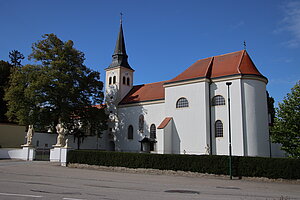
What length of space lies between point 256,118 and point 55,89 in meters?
22.2

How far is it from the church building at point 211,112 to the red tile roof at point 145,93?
245mm

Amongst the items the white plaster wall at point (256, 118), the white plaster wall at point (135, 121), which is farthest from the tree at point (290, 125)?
the white plaster wall at point (135, 121)

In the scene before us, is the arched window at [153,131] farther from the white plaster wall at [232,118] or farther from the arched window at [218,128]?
the arched window at [218,128]

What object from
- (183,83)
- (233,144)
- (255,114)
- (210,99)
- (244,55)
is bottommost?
(233,144)

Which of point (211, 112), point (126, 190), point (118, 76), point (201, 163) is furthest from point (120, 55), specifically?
point (126, 190)

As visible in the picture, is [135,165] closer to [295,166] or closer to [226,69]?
[295,166]

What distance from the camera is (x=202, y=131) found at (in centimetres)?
2789

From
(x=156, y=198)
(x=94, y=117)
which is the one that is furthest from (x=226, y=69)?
(x=156, y=198)

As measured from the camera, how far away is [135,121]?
3756 cm

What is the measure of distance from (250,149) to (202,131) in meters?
4.87

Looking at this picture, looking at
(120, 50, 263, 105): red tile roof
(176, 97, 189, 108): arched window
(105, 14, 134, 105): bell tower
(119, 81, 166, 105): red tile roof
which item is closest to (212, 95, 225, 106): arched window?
(120, 50, 263, 105): red tile roof

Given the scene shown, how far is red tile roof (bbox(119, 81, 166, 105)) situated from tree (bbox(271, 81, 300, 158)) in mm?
17099

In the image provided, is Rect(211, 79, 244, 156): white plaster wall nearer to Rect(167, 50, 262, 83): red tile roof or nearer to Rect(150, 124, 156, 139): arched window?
Rect(167, 50, 262, 83): red tile roof

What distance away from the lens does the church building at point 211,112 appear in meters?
26.3
